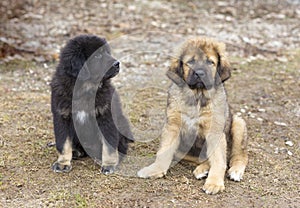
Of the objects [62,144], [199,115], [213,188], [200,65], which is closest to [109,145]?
[62,144]

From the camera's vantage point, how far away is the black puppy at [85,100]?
4910 millimetres

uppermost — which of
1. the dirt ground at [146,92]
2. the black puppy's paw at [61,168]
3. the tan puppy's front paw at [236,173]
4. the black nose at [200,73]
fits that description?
the black nose at [200,73]

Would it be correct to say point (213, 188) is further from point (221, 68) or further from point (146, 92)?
point (146, 92)

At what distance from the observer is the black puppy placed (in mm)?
4910

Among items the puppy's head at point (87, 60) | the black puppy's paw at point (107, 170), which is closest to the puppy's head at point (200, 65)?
the puppy's head at point (87, 60)

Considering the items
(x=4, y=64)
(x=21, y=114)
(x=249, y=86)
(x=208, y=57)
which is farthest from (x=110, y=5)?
(x=208, y=57)

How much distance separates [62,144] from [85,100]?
1.63 ft

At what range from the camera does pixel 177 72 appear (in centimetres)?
530

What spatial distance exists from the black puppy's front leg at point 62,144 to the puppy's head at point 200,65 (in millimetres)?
1275

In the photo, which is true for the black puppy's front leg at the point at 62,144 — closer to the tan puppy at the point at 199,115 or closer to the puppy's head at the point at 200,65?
Result: the tan puppy at the point at 199,115

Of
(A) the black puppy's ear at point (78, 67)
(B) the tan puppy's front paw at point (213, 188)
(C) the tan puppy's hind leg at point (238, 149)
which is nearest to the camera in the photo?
(B) the tan puppy's front paw at point (213, 188)

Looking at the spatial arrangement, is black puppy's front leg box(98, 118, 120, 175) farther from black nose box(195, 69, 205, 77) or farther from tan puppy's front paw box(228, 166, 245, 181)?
→ tan puppy's front paw box(228, 166, 245, 181)

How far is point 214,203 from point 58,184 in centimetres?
150

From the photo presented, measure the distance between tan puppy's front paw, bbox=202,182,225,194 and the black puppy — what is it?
97cm
